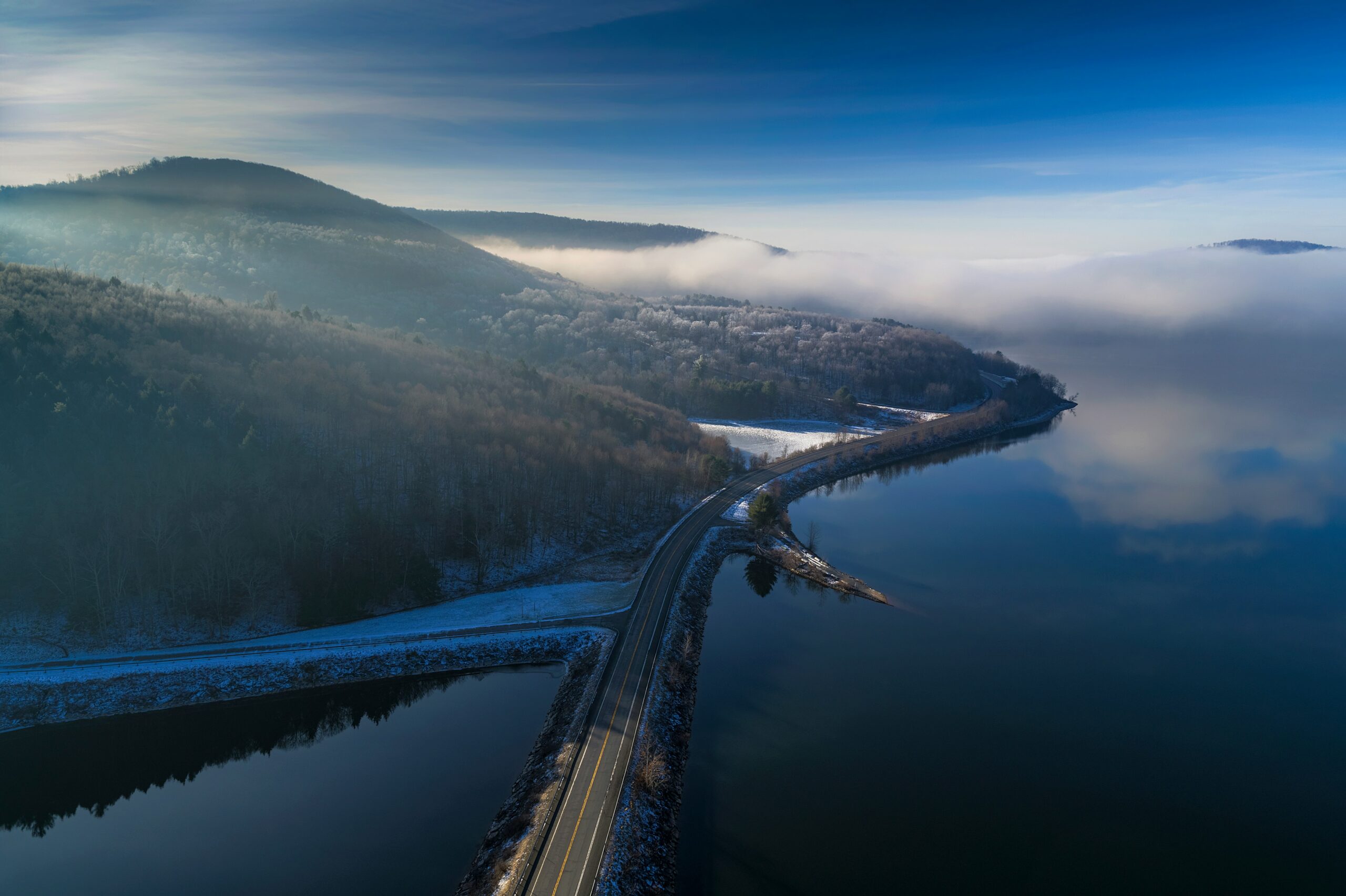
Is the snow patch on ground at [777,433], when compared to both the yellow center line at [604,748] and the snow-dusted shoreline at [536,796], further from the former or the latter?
the snow-dusted shoreline at [536,796]

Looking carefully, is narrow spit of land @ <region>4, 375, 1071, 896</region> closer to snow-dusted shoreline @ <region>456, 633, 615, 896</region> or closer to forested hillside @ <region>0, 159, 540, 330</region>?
snow-dusted shoreline @ <region>456, 633, 615, 896</region>

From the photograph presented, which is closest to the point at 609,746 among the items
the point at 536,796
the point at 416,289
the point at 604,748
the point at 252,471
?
the point at 604,748

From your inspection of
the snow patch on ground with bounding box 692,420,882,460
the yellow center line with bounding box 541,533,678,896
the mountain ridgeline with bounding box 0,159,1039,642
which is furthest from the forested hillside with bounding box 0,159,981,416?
the yellow center line with bounding box 541,533,678,896

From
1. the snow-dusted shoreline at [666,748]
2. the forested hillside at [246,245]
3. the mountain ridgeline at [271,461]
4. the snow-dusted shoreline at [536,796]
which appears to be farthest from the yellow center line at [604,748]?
the forested hillside at [246,245]

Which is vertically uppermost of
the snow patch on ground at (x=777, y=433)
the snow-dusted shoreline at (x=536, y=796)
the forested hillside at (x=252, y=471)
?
the snow patch on ground at (x=777, y=433)

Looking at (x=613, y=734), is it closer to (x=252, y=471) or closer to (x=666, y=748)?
(x=666, y=748)

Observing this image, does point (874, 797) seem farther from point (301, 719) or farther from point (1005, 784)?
point (301, 719)

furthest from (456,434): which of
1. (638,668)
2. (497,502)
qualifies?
(638,668)
